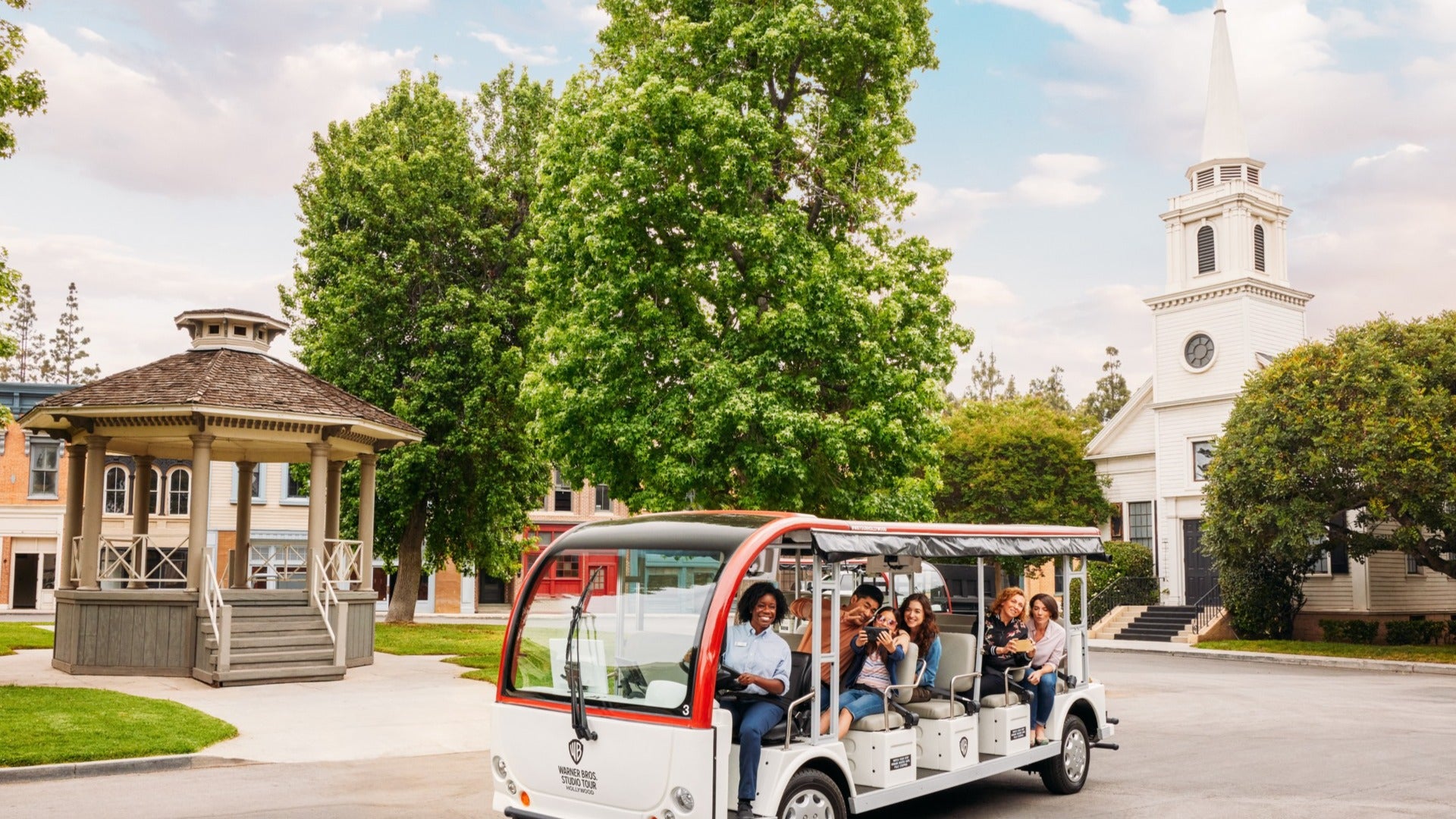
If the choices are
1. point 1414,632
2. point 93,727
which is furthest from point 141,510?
point 1414,632

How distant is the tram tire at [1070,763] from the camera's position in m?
10.2

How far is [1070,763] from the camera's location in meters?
10.4

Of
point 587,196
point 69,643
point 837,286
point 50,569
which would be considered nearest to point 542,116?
point 587,196

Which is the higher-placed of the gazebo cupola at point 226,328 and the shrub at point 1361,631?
the gazebo cupola at point 226,328

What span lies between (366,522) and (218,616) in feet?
12.5

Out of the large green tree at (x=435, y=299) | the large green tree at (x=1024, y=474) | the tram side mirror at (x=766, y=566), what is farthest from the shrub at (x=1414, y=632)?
the tram side mirror at (x=766, y=566)

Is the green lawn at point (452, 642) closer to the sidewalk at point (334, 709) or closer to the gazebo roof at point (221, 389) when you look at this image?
the sidewalk at point (334, 709)

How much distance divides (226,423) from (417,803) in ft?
34.6

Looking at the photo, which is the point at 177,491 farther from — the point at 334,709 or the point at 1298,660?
the point at 1298,660

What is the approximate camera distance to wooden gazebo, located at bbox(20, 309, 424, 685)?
17.7 m

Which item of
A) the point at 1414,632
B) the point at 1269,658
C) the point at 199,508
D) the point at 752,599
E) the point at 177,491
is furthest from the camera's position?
the point at 177,491

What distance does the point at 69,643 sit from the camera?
59.3 ft

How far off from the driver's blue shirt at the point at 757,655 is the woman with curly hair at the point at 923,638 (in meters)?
1.87

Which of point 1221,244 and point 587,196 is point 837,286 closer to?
point 587,196
